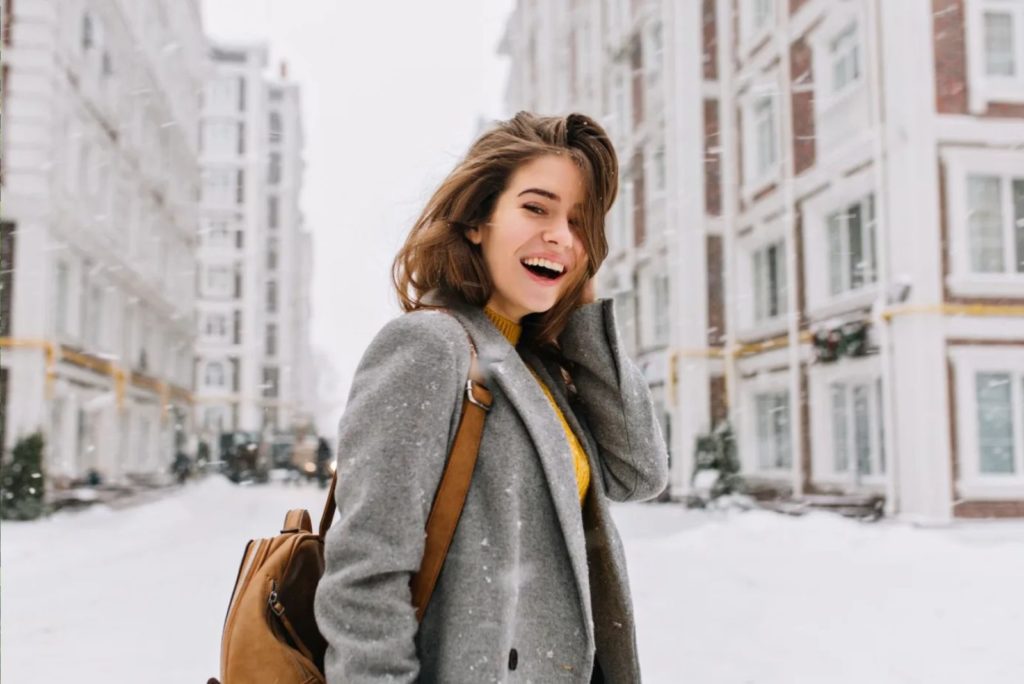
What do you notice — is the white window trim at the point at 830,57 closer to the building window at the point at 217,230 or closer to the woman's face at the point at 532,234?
the woman's face at the point at 532,234

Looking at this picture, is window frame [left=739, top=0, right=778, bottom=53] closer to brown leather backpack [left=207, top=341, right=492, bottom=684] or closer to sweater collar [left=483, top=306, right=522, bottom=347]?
sweater collar [left=483, top=306, right=522, bottom=347]

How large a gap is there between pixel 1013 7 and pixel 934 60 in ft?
3.83

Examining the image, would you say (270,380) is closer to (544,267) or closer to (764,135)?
(764,135)

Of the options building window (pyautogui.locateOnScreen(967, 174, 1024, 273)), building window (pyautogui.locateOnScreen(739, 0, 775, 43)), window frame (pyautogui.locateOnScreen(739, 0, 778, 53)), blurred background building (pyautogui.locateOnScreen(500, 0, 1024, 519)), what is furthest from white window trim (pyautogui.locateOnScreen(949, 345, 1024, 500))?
building window (pyautogui.locateOnScreen(739, 0, 775, 43))

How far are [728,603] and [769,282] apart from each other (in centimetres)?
1065

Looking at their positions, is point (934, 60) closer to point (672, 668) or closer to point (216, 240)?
point (672, 668)

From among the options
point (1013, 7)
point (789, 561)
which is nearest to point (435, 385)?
point (789, 561)

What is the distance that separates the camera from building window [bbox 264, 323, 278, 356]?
65.6 metres

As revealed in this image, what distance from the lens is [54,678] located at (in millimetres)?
4145

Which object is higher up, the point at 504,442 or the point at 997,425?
the point at 504,442

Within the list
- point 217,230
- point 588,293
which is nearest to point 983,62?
point 588,293

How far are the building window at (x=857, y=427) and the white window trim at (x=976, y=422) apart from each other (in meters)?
1.51

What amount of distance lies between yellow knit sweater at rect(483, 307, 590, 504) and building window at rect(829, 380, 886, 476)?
11088 mm

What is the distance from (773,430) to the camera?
1572cm
